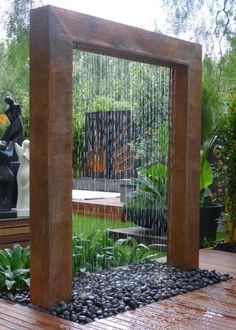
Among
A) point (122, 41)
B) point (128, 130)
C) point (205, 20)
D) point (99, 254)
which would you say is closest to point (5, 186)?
point (128, 130)

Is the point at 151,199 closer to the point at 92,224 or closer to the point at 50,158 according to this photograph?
the point at 92,224

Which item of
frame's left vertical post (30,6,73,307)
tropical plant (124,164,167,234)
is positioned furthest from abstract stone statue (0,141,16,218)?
frame's left vertical post (30,6,73,307)

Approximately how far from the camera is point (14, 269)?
4.75 meters

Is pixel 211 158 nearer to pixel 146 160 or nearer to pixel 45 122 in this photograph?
pixel 146 160

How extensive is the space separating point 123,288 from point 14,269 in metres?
0.99

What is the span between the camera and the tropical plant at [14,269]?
445 cm

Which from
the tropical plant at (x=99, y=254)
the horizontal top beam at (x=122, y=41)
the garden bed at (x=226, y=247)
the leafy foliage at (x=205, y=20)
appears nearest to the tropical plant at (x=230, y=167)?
the garden bed at (x=226, y=247)

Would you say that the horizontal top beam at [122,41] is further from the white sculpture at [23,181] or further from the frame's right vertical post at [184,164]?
the white sculpture at [23,181]

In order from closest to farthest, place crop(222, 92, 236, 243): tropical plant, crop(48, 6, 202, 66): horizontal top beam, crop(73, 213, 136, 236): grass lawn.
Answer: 1. crop(48, 6, 202, 66): horizontal top beam
2. crop(222, 92, 236, 243): tropical plant
3. crop(73, 213, 136, 236): grass lawn

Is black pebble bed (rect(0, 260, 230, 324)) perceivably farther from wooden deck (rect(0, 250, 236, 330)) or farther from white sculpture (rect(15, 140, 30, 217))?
white sculpture (rect(15, 140, 30, 217))

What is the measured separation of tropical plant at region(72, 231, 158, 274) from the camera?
512 centimetres

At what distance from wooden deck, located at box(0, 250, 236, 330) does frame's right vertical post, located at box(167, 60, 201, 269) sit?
2.71 feet

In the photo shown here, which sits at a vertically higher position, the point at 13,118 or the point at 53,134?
the point at 13,118

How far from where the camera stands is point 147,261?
564cm
